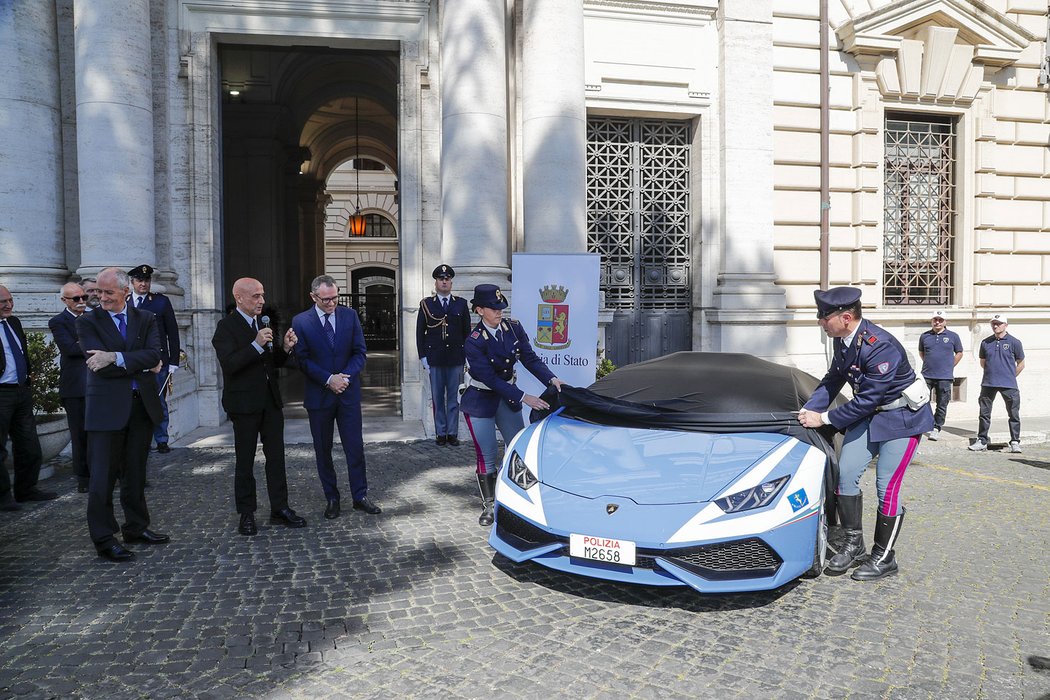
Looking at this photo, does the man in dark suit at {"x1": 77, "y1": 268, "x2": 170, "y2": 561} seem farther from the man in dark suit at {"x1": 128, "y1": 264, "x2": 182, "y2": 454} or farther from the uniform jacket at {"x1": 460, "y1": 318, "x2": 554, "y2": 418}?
the man in dark suit at {"x1": 128, "y1": 264, "x2": 182, "y2": 454}

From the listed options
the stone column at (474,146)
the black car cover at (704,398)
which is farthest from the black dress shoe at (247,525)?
the stone column at (474,146)

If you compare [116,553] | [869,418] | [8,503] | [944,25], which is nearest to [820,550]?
[869,418]

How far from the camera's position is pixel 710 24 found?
11914 mm

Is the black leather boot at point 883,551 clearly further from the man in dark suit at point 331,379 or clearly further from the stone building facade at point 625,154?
the stone building facade at point 625,154

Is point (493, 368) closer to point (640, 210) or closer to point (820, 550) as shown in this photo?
point (820, 550)

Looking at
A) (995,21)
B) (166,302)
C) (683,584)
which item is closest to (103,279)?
(166,302)

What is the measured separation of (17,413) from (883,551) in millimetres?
7222

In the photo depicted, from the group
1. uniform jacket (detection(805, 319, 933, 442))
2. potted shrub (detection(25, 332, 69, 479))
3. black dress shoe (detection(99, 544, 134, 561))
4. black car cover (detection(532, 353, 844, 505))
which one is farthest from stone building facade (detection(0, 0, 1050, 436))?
uniform jacket (detection(805, 319, 933, 442))

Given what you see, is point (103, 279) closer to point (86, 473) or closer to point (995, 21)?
point (86, 473)

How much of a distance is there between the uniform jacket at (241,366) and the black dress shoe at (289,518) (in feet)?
2.81

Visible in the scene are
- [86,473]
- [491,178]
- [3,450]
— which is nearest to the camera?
[3,450]

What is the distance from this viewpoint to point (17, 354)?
266 inches

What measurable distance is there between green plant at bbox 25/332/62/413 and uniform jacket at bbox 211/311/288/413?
3493mm

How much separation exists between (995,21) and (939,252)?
153 inches
